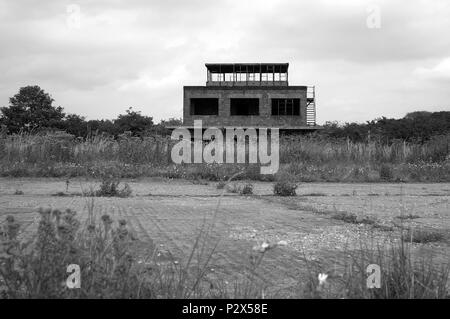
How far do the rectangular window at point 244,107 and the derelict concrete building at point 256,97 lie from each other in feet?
5.47

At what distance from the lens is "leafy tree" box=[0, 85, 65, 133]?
2469 inches

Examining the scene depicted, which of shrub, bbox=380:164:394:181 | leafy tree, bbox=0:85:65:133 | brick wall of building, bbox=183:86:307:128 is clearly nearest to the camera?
shrub, bbox=380:164:394:181

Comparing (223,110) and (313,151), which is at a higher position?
(223,110)

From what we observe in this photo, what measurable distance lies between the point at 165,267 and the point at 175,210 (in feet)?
8.68

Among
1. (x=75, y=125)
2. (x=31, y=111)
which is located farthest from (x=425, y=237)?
(x=31, y=111)

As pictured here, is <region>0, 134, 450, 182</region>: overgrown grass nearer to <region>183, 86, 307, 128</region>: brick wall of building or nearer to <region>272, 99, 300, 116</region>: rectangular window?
<region>183, 86, 307, 128</region>: brick wall of building

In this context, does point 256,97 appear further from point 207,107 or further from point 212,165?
point 212,165

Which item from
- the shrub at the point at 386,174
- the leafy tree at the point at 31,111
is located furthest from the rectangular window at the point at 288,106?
the shrub at the point at 386,174

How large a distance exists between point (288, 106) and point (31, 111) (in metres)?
32.9

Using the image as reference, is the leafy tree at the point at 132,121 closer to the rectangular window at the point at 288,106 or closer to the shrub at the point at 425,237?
the rectangular window at the point at 288,106

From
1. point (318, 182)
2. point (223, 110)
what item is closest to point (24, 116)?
point (223, 110)

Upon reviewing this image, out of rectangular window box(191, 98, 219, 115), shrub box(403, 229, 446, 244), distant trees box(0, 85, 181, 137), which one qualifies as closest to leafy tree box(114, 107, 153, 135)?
distant trees box(0, 85, 181, 137)

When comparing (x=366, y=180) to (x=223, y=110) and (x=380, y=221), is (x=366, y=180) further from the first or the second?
(x=223, y=110)
